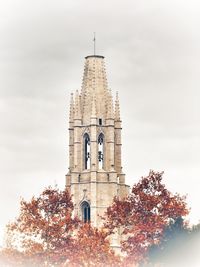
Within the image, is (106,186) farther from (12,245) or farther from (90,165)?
(12,245)

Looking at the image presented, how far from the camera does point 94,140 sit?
150750 millimetres

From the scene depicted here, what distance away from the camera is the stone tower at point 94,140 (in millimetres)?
149750

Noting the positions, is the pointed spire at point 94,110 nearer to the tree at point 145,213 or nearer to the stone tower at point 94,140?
the stone tower at point 94,140

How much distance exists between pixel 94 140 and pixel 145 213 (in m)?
62.5

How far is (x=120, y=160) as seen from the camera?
153000 mm

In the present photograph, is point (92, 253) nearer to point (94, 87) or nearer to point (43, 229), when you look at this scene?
point (43, 229)

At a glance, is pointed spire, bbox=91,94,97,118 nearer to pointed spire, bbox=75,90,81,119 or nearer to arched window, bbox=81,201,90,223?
pointed spire, bbox=75,90,81,119

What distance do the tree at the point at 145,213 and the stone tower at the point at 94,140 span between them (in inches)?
2225

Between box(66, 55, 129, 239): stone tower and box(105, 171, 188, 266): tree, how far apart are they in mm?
56505

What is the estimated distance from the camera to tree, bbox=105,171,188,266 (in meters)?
85.6

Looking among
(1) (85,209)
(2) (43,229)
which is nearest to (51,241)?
(2) (43,229)

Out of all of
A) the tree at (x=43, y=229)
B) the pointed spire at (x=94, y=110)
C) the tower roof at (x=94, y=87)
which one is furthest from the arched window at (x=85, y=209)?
the tree at (x=43, y=229)

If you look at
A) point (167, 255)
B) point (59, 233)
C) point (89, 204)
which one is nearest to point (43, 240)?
point (59, 233)

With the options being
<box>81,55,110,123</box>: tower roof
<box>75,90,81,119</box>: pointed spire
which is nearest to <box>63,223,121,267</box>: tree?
<box>75,90,81,119</box>: pointed spire
